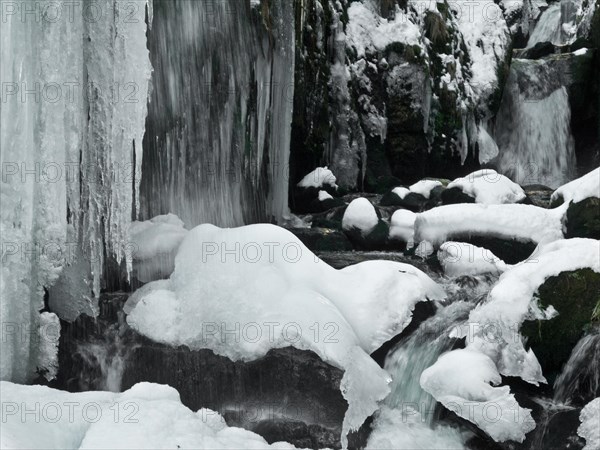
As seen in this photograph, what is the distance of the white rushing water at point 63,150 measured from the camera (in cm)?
467

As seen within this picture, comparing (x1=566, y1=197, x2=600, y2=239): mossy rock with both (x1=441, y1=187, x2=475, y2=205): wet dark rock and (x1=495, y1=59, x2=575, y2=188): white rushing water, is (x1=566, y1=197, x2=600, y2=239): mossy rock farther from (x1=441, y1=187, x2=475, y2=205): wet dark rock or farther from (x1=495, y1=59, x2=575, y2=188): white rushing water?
(x1=495, y1=59, x2=575, y2=188): white rushing water

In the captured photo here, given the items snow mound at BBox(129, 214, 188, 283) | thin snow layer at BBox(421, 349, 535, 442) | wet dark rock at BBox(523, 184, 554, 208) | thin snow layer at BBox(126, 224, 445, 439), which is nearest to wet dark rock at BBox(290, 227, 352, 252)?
snow mound at BBox(129, 214, 188, 283)

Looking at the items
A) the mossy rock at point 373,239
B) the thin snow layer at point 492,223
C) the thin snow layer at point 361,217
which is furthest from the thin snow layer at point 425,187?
the thin snow layer at point 492,223

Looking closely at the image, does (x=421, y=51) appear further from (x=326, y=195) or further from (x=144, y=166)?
(x=144, y=166)

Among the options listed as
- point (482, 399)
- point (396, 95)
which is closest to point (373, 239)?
point (482, 399)

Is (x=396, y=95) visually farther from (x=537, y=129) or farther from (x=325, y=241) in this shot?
(x=325, y=241)

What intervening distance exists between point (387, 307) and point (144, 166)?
14.2 feet

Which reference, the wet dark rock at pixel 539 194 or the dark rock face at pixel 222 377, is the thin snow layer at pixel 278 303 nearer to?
the dark rock face at pixel 222 377

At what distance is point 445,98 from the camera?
51.2ft

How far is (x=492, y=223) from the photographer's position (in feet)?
25.6

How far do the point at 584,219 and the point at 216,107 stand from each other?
5086 millimetres

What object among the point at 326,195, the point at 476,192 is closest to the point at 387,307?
the point at 476,192

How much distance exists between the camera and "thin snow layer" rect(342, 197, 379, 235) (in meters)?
9.73

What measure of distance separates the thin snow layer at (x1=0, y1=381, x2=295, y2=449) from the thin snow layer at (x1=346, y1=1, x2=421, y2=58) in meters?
12.5
